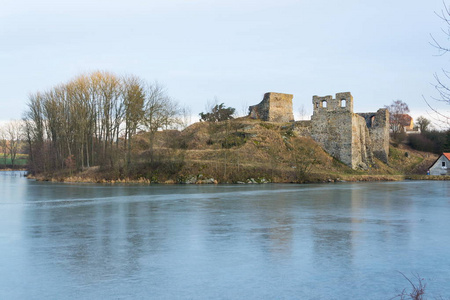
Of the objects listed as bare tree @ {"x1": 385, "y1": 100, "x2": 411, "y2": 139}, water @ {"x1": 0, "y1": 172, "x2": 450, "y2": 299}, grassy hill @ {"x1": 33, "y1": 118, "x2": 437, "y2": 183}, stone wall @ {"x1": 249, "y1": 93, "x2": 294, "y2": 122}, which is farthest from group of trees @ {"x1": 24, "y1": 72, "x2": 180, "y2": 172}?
bare tree @ {"x1": 385, "y1": 100, "x2": 411, "y2": 139}

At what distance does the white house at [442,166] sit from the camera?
4631cm

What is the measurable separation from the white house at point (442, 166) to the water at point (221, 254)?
34506 mm

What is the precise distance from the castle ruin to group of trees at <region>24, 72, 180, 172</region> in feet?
50.5

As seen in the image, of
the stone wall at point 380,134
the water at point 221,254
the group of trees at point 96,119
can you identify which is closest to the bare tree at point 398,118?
the stone wall at point 380,134

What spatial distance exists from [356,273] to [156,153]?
3460 cm

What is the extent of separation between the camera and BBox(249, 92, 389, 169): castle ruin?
1775 inches

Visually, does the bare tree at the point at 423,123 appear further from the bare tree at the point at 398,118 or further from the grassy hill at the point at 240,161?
the grassy hill at the point at 240,161

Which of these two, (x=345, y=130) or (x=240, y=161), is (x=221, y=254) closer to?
(x=240, y=161)

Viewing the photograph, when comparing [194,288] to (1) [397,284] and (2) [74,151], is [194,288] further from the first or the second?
(2) [74,151]

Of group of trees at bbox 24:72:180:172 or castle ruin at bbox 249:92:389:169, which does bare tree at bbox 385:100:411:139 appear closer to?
castle ruin at bbox 249:92:389:169

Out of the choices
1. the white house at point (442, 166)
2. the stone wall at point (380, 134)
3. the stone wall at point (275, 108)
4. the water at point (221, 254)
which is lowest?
the water at point (221, 254)

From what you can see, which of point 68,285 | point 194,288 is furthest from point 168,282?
point 68,285

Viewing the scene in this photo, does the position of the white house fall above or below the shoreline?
above

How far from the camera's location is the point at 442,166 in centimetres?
4694
